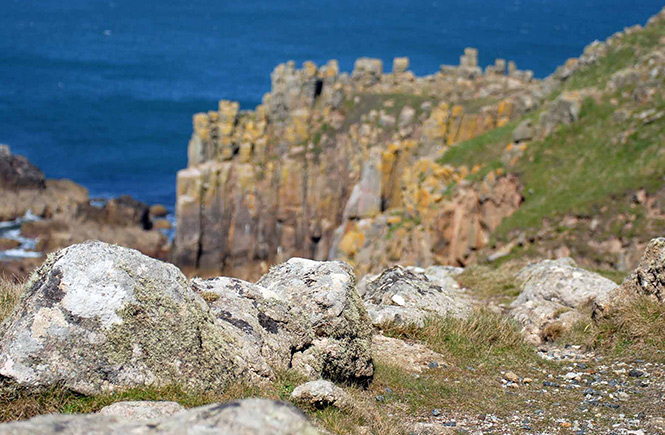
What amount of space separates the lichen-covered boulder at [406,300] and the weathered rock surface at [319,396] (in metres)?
4.45

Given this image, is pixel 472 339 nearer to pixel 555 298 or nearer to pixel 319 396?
pixel 555 298

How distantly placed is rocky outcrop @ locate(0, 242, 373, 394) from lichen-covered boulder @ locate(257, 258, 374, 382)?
4 cm

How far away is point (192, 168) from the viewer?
70.1 meters

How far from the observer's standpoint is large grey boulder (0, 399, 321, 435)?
4922mm

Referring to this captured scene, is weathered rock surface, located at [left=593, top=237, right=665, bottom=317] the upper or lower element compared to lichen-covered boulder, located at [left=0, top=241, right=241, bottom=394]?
upper

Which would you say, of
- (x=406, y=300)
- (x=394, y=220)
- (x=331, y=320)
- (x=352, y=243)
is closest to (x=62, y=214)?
(x=352, y=243)

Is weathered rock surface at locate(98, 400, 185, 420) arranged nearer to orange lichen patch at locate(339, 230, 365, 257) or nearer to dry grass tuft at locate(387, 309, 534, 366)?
dry grass tuft at locate(387, 309, 534, 366)

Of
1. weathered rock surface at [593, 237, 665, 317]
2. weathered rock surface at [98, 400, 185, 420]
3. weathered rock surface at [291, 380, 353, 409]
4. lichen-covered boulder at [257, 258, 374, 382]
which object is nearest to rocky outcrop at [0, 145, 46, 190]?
lichen-covered boulder at [257, 258, 374, 382]

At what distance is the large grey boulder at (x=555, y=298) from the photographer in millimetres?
13656

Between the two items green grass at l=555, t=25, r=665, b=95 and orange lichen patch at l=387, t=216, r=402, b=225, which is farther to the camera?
green grass at l=555, t=25, r=665, b=95

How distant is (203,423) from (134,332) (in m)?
3.09

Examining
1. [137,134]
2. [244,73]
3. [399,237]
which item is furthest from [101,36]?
[399,237]

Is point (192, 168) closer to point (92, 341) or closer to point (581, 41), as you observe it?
point (92, 341)

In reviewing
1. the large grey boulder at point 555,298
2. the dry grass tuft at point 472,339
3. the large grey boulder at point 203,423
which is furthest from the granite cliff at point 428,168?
the large grey boulder at point 203,423
